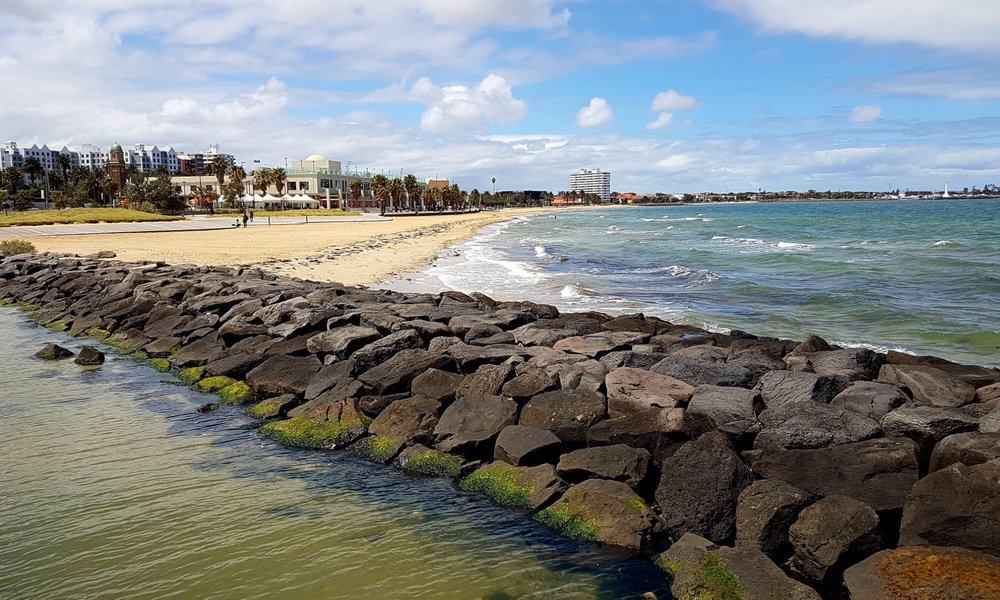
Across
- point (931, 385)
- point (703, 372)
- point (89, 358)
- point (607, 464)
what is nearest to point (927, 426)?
point (931, 385)

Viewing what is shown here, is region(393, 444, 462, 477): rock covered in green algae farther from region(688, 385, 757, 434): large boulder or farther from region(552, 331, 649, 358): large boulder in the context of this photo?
region(552, 331, 649, 358): large boulder

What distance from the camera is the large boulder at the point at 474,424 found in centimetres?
741

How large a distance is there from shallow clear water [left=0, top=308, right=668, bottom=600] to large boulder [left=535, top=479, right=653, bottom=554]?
0.49ft

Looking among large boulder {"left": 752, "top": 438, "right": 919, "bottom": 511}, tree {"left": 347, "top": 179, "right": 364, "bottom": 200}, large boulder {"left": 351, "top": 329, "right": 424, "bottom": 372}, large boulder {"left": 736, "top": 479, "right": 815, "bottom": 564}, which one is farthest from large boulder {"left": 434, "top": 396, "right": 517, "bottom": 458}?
tree {"left": 347, "top": 179, "right": 364, "bottom": 200}

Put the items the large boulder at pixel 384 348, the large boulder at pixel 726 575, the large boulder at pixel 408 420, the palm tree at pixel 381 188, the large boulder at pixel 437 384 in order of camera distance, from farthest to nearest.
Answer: the palm tree at pixel 381 188
the large boulder at pixel 384 348
the large boulder at pixel 437 384
the large boulder at pixel 408 420
the large boulder at pixel 726 575

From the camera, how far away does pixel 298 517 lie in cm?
622

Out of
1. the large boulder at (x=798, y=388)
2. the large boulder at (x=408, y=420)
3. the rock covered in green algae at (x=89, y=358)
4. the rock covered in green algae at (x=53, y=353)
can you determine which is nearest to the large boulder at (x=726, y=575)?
the large boulder at (x=798, y=388)

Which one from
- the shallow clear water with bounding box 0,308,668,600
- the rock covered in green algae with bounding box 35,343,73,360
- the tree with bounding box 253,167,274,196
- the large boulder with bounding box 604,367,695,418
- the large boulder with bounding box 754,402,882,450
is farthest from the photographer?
the tree with bounding box 253,167,274,196

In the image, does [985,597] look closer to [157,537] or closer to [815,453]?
[815,453]

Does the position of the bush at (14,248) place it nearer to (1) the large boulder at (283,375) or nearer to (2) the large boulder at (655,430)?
(1) the large boulder at (283,375)

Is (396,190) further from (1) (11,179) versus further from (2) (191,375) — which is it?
(2) (191,375)

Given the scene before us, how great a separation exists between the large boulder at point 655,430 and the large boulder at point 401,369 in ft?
9.68

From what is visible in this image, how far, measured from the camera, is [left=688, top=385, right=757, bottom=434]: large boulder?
662 centimetres

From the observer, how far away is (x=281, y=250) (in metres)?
33.2
